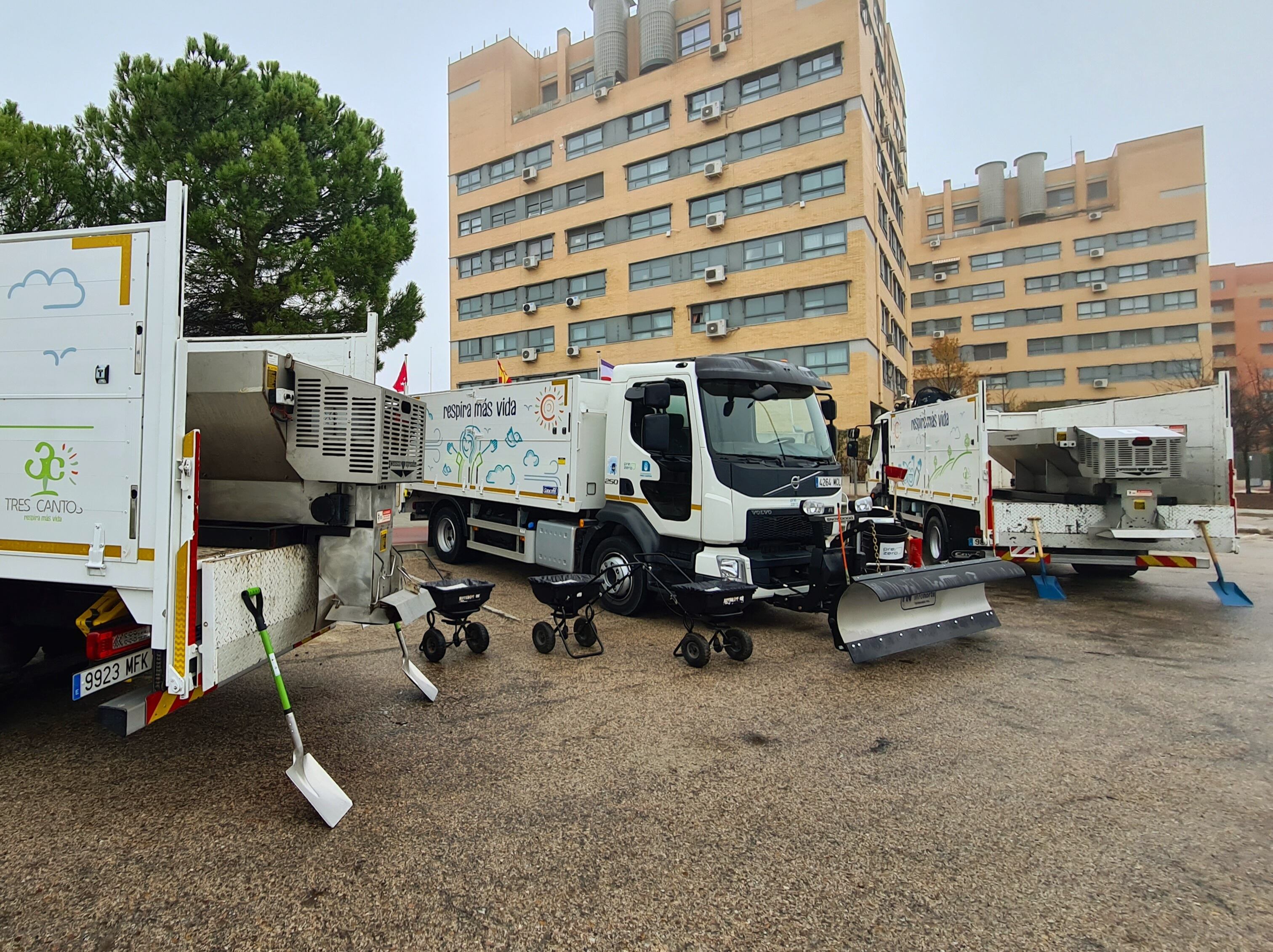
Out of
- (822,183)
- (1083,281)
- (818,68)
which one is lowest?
(822,183)

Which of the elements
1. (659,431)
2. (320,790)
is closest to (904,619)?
(659,431)

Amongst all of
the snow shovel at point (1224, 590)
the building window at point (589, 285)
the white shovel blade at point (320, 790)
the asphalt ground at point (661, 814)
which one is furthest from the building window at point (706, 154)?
the white shovel blade at point (320, 790)

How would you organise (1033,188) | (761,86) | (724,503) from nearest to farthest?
(724,503) → (761,86) → (1033,188)

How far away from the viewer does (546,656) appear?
19.7 ft

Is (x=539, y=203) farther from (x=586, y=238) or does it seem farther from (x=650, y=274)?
(x=650, y=274)

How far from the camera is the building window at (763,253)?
99.5 feet

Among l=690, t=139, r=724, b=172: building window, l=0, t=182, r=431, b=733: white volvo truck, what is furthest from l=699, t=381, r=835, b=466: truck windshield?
l=690, t=139, r=724, b=172: building window

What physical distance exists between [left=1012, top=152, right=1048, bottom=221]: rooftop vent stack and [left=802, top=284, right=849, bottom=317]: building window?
121ft

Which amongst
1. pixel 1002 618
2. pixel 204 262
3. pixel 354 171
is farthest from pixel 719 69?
pixel 1002 618

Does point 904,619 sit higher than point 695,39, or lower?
lower

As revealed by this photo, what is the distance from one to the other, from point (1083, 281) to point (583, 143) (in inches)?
1514

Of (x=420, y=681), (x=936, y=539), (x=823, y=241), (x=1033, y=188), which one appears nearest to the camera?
(x=420, y=681)

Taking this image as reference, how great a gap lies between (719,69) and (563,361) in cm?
1591

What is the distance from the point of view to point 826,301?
29281 mm
